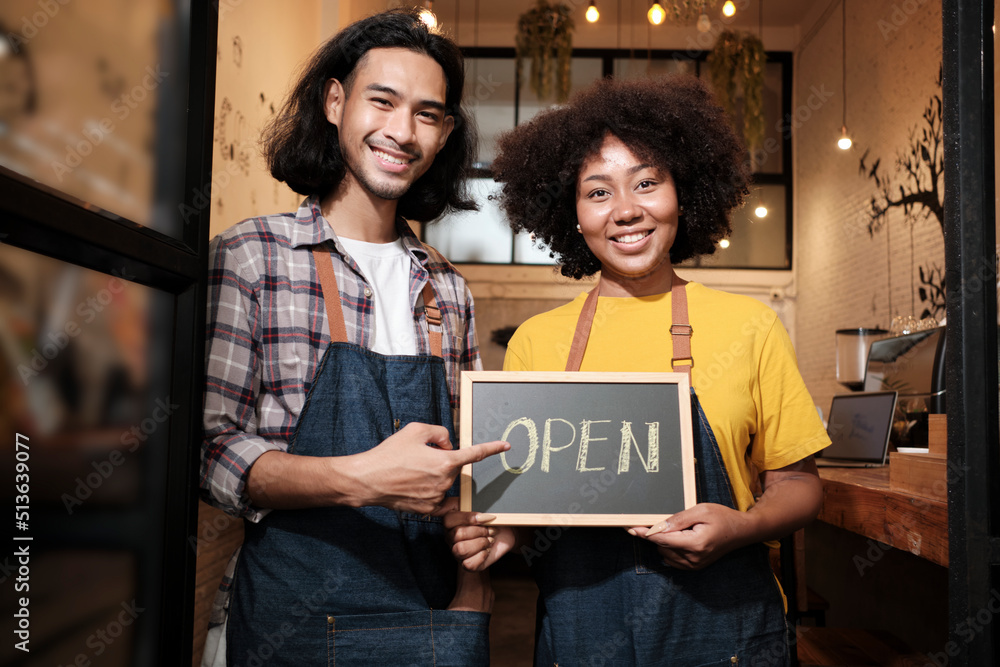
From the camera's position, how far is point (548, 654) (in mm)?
1421

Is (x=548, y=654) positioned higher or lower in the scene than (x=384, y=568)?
lower

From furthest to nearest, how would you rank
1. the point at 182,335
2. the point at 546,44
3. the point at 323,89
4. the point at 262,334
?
1. the point at 546,44
2. the point at 323,89
3. the point at 262,334
4. the point at 182,335

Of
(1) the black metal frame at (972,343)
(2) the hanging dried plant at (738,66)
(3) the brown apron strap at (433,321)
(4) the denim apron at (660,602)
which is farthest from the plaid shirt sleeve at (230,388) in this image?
(2) the hanging dried plant at (738,66)

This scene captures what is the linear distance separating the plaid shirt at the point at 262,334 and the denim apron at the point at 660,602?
0.56 m

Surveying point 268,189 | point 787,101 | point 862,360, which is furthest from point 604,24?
point 268,189

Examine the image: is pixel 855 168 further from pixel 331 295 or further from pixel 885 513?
pixel 331 295

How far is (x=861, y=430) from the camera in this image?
310cm

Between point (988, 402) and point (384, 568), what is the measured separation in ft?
3.44

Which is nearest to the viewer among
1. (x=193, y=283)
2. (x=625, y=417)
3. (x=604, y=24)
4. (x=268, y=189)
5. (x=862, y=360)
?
(x=193, y=283)

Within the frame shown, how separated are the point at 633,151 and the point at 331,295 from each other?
722 millimetres

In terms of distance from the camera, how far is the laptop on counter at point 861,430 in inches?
115

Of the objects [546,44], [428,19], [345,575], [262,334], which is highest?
[546,44]

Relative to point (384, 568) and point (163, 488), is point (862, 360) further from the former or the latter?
point (163, 488)

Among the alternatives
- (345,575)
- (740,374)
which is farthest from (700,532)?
(345,575)
